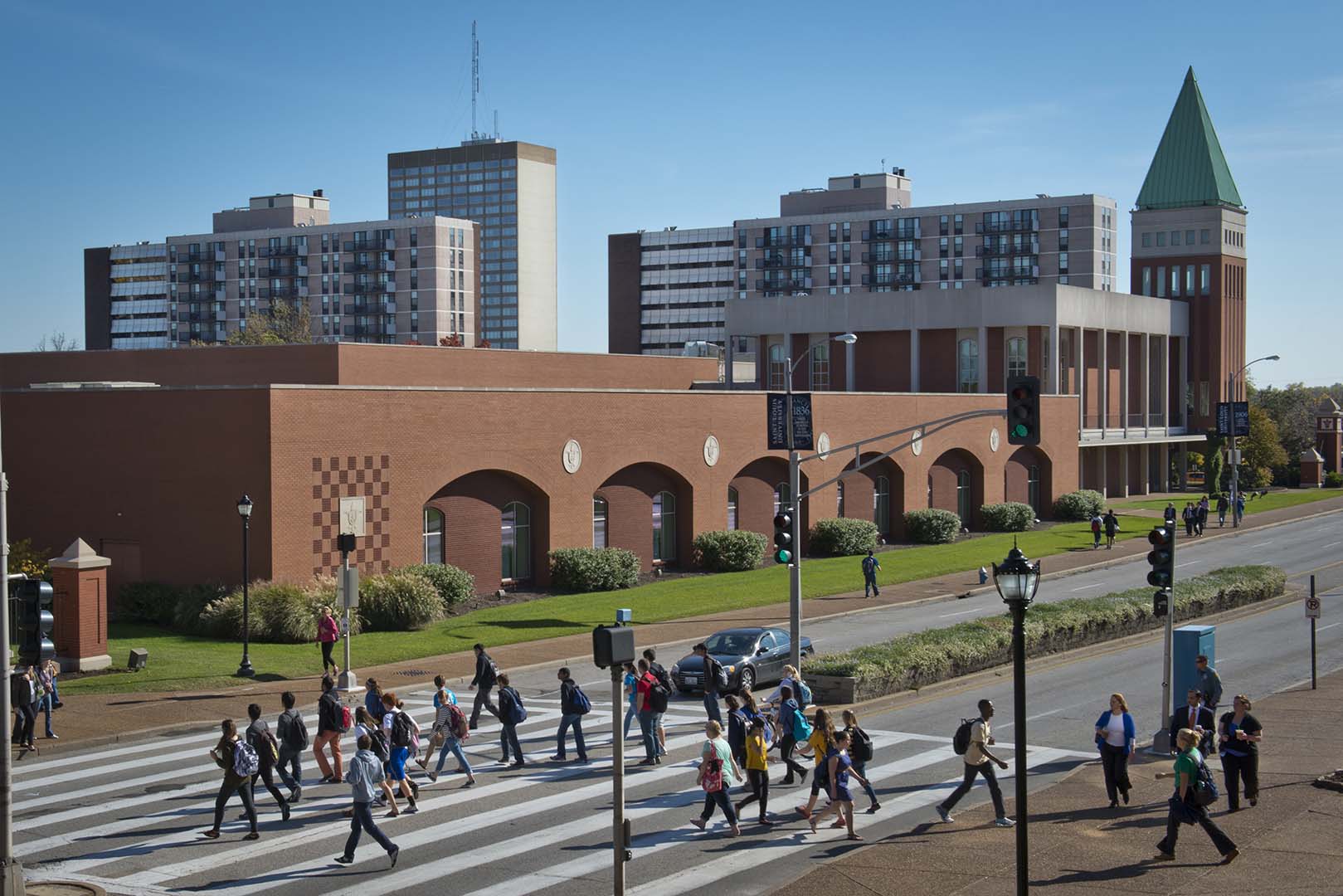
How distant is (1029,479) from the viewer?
77000 millimetres

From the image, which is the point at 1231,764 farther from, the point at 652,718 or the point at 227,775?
the point at 227,775

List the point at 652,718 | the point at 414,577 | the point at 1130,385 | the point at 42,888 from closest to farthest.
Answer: the point at 42,888 < the point at 652,718 < the point at 414,577 < the point at 1130,385

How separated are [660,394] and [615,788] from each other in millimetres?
38674

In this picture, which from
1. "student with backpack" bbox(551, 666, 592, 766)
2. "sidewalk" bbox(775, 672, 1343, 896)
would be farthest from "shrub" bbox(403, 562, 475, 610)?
"sidewalk" bbox(775, 672, 1343, 896)

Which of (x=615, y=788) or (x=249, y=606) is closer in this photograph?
(x=615, y=788)

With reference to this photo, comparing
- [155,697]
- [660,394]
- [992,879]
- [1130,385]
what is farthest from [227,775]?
[1130,385]

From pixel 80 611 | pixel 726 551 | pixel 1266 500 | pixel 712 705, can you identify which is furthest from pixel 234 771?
pixel 1266 500

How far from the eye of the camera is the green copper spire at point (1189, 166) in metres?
103

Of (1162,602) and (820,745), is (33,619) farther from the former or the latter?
(1162,602)

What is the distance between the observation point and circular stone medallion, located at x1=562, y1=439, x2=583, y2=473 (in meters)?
49.1

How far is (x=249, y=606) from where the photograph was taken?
37.2 meters

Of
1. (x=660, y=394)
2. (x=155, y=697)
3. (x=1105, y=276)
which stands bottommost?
(x=155, y=697)

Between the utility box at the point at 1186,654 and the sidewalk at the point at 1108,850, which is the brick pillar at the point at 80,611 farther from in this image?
the utility box at the point at 1186,654

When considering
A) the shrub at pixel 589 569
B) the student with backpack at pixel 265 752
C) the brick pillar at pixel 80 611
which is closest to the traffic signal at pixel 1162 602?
the student with backpack at pixel 265 752
